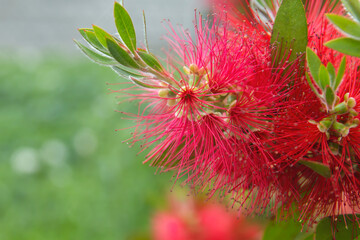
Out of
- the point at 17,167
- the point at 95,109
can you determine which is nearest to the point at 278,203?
the point at 17,167

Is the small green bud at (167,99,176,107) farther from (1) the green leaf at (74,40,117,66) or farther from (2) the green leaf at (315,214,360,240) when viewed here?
(2) the green leaf at (315,214,360,240)

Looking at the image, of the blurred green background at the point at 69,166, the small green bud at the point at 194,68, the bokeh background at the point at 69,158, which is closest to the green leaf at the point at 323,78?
the small green bud at the point at 194,68

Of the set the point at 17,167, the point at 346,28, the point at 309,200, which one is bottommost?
the point at 309,200

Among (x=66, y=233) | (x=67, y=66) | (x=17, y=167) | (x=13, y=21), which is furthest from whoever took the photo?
(x=13, y=21)

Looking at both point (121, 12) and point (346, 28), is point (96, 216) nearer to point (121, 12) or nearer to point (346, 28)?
point (121, 12)

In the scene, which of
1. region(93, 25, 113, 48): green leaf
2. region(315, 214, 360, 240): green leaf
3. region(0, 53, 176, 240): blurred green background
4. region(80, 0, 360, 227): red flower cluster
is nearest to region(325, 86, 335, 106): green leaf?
region(80, 0, 360, 227): red flower cluster
